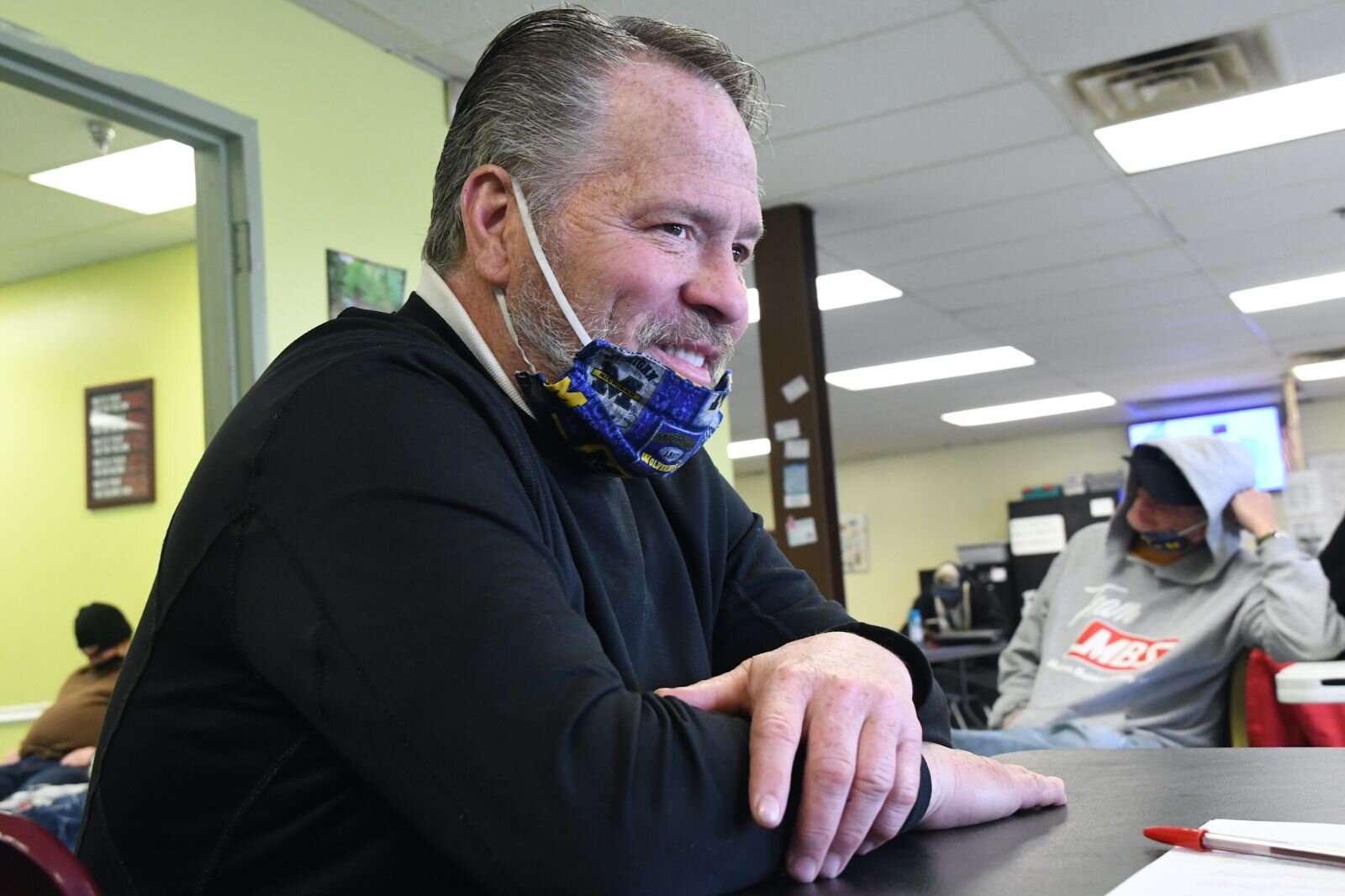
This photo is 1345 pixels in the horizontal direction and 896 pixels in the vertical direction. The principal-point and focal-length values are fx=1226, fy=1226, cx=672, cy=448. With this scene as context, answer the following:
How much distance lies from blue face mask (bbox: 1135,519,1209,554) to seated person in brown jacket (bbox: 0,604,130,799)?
3.79 meters

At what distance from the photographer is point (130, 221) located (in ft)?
16.1

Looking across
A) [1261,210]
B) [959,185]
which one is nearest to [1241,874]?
[959,185]

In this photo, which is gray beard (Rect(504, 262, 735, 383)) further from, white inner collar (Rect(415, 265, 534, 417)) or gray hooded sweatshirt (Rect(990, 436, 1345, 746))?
gray hooded sweatshirt (Rect(990, 436, 1345, 746))

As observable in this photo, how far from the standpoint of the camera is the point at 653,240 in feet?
3.41

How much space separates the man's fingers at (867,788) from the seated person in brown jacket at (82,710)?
182 inches

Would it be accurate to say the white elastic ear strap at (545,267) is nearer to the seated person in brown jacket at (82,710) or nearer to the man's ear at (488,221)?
the man's ear at (488,221)

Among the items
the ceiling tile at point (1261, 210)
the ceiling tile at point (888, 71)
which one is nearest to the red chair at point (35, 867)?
the ceiling tile at point (888, 71)

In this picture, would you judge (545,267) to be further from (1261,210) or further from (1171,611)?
(1261,210)

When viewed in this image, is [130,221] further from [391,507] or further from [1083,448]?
[1083,448]

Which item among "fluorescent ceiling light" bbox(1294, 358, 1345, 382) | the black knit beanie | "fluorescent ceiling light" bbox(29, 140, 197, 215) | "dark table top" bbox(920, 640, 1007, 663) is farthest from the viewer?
"fluorescent ceiling light" bbox(1294, 358, 1345, 382)

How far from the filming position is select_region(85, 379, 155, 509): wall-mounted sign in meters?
5.25

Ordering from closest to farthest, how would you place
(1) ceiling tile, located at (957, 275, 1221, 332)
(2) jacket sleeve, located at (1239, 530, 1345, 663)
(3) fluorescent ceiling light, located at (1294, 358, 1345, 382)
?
(2) jacket sleeve, located at (1239, 530, 1345, 663), (1) ceiling tile, located at (957, 275, 1221, 332), (3) fluorescent ceiling light, located at (1294, 358, 1345, 382)

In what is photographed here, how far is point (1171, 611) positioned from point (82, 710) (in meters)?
4.10

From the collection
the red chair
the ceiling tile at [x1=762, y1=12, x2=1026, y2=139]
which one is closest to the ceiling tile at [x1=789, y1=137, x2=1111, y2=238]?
the ceiling tile at [x1=762, y1=12, x2=1026, y2=139]
